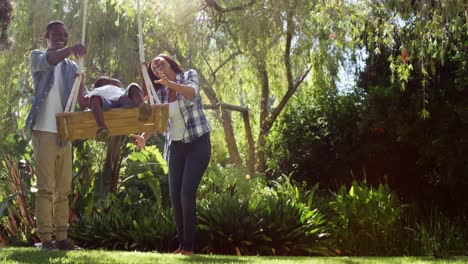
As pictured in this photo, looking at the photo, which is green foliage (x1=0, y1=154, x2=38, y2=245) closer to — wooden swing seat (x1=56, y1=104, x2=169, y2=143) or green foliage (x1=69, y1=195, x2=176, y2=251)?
green foliage (x1=69, y1=195, x2=176, y2=251)

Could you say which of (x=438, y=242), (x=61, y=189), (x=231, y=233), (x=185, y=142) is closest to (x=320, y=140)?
(x=438, y=242)

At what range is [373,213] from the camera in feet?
24.3

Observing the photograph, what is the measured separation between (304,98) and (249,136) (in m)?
2.02

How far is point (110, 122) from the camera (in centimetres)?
463

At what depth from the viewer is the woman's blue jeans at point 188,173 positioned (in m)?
4.95

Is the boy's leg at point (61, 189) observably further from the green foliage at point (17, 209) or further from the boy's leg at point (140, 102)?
the green foliage at point (17, 209)

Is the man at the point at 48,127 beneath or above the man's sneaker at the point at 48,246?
above

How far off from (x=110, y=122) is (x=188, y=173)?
75 cm

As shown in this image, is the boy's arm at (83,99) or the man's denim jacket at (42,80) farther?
the boy's arm at (83,99)

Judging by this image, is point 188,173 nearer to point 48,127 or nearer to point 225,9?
point 48,127

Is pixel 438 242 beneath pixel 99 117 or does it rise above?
beneath

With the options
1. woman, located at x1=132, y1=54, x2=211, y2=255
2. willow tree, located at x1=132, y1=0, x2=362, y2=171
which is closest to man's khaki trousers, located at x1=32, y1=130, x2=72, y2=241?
woman, located at x1=132, y1=54, x2=211, y2=255

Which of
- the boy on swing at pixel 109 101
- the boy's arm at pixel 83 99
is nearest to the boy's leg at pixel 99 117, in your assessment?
the boy on swing at pixel 109 101

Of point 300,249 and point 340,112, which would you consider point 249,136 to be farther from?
point 300,249
